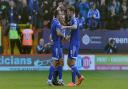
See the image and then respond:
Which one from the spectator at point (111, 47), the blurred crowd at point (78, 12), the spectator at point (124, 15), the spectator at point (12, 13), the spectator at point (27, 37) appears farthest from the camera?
the spectator at point (124, 15)

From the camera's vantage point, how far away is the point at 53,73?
53.6 ft

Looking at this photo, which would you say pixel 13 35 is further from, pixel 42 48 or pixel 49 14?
pixel 49 14

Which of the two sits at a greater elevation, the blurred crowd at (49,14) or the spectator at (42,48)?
the blurred crowd at (49,14)

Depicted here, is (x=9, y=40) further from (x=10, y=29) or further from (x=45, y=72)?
(x=45, y=72)

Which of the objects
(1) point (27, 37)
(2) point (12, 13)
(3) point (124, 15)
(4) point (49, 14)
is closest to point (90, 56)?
(4) point (49, 14)

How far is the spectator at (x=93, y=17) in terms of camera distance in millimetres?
24484

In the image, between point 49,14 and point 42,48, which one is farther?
point 49,14

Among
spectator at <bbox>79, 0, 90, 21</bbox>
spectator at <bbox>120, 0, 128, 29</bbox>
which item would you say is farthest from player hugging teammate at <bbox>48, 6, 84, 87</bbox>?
spectator at <bbox>120, 0, 128, 29</bbox>

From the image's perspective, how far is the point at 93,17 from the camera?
24562 mm

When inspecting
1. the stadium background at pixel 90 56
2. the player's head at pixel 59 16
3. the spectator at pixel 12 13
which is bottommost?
the stadium background at pixel 90 56

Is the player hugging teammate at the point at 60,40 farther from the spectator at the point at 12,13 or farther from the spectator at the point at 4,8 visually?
the spectator at the point at 4,8

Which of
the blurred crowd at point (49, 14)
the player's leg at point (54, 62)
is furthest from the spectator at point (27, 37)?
the player's leg at point (54, 62)

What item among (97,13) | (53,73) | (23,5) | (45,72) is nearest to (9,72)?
(45,72)

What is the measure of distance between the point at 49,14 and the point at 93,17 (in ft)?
6.76
